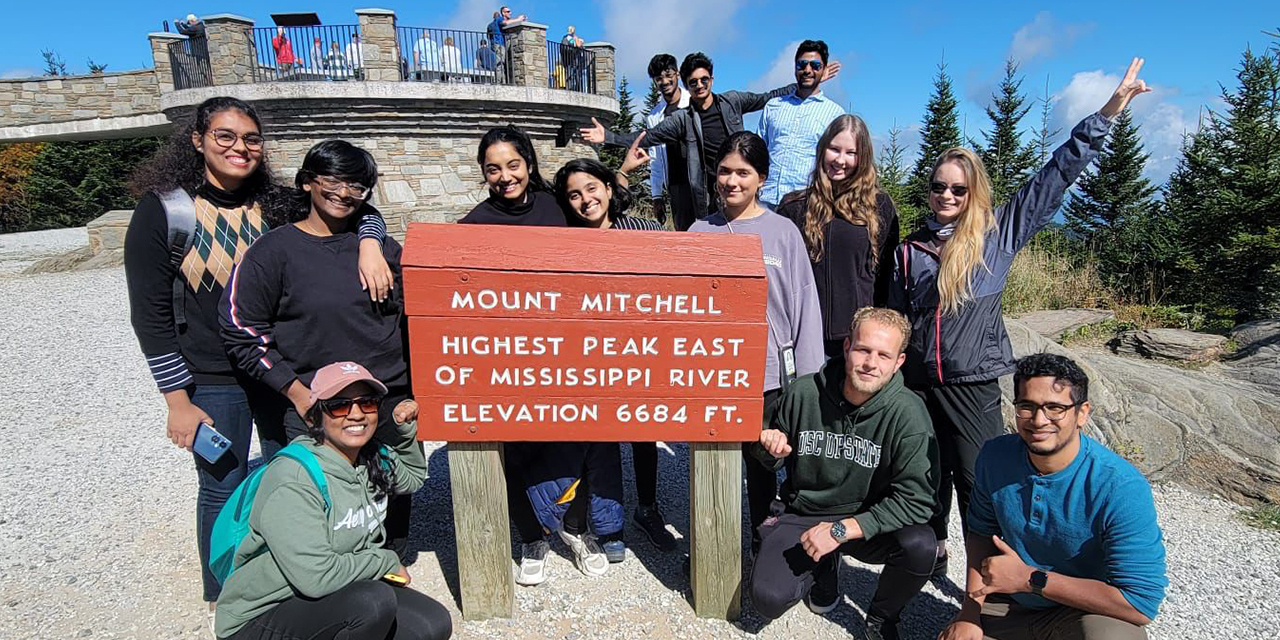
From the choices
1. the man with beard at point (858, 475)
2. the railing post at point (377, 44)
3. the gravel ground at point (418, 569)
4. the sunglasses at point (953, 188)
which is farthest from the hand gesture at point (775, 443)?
the railing post at point (377, 44)

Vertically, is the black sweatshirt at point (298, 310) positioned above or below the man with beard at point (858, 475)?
above

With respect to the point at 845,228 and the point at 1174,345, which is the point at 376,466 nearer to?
the point at 845,228

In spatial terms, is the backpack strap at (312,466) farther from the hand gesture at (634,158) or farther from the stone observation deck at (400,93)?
the stone observation deck at (400,93)

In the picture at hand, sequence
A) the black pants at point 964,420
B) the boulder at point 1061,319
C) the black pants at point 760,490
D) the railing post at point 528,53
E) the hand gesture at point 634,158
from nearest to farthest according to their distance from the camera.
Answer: the black pants at point 964,420
the black pants at point 760,490
the hand gesture at point 634,158
the boulder at point 1061,319
the railing post at point 528,53

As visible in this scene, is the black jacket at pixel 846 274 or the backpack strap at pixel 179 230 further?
the black jacket at pixel 846 274

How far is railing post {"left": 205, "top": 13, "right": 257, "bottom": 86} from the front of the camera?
13.2 metres

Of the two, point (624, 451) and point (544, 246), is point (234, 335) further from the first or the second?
point (624, 451)

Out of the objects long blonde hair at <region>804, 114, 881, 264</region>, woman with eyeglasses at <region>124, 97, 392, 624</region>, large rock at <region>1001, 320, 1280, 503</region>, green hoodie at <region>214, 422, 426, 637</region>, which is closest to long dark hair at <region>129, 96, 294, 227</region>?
woman with eyeglasses at <region>124, 97, 392, 624</region>

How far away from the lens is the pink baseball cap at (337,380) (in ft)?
7.52

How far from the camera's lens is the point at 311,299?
8.36ft

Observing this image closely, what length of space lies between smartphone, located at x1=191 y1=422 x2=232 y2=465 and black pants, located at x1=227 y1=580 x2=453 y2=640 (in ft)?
2.29

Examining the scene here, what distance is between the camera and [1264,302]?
8.38 metres

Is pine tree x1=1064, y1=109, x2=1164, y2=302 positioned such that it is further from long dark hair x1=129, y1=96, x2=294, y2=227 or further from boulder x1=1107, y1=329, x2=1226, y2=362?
long dark hair x1=129, y1=96, x2=294, y2=227

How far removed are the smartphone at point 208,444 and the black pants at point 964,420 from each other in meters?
2.84
